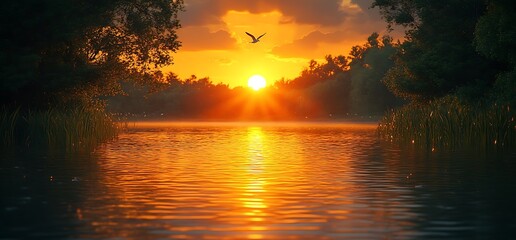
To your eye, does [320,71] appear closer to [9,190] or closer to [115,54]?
[115,54]

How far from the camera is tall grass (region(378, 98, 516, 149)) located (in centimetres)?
3944

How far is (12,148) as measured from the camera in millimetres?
39406

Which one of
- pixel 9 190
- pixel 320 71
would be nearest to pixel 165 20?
pixel 9 190

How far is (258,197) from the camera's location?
63.9 ft

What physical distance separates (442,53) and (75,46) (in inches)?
884

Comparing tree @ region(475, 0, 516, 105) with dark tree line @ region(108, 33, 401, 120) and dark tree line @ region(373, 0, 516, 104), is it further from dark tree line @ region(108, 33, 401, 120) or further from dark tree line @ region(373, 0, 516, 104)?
dark tree line @ region(108, 33, 401, 120)

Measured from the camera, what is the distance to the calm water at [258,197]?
1418cm

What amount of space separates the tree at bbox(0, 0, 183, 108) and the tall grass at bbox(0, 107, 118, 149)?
1.75 m

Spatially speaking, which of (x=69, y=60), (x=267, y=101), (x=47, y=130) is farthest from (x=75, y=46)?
(x=267, y=101)

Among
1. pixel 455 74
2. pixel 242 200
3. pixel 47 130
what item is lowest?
pixel 242 200

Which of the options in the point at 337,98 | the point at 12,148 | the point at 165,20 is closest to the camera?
the point at 12,148

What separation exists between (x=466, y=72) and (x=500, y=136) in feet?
51.7

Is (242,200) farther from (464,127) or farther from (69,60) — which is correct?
(69,60)

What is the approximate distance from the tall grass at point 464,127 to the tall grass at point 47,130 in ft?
54.7
